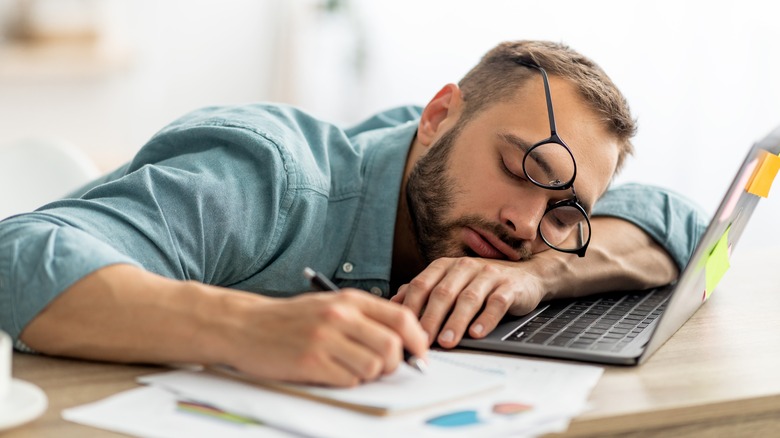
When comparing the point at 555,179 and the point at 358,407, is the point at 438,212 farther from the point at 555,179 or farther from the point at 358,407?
the point at 358,407

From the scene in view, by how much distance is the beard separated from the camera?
4.26 feet

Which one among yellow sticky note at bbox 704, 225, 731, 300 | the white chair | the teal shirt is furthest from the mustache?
the white chair

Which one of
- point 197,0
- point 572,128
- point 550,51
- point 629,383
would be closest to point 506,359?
point 629,383

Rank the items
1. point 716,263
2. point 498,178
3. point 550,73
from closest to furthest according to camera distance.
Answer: point 716,263 → point 498,178 → point 550,73

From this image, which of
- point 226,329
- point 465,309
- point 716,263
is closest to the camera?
point 226,329

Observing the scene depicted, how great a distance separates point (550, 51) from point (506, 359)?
669 millimetres

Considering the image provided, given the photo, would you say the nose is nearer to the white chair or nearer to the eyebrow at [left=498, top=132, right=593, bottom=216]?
the eyebrow at [left=498, top=132, right=593, bottom=216]

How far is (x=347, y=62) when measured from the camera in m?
3.72

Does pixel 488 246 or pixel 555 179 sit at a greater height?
pixel 555 179

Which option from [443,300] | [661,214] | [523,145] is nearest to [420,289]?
[443,300]

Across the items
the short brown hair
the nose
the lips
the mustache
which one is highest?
the short brown hair

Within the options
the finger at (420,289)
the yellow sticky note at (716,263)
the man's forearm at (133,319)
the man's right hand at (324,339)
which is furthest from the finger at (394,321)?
the yellow sticky note at (716,263)

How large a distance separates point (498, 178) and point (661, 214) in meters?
0.36

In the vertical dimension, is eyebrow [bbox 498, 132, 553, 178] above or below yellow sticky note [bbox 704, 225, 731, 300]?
above
